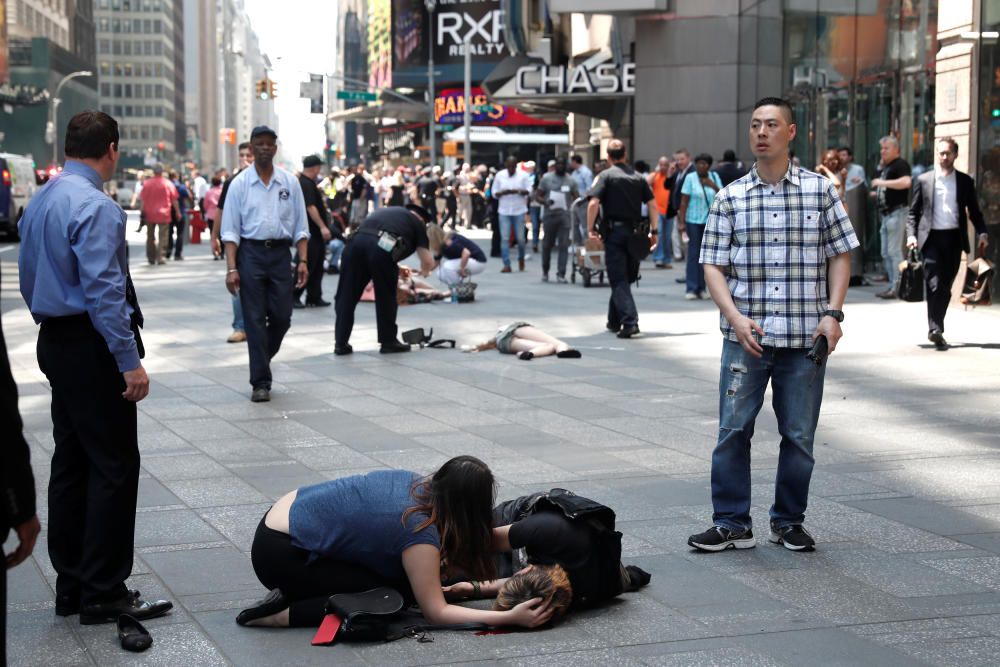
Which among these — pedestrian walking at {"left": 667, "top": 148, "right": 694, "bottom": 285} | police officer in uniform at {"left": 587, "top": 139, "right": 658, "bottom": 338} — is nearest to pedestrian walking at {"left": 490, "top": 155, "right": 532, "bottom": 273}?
pedestrian walking at {"left": 667, "top": 148, "right": 694, "bottom": 285}

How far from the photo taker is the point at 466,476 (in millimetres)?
4832

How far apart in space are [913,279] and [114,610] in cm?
888

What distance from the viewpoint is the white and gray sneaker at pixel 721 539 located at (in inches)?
237

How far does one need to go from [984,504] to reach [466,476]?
123 inches

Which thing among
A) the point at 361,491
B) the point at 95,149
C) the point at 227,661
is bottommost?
the point at 227,661

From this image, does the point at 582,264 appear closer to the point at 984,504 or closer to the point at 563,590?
the point at 984,504

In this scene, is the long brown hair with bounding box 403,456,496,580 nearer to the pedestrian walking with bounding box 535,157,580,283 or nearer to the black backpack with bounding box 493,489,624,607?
the black backpack with bounding box 493,489,624,607

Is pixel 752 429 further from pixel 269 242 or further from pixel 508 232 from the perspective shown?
pixel 508 232

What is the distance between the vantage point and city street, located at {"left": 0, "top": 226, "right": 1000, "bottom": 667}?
16.0ft

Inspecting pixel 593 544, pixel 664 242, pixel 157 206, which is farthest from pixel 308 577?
pixel 157 206

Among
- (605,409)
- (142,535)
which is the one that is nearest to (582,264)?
(605,409)

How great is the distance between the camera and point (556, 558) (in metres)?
5.14

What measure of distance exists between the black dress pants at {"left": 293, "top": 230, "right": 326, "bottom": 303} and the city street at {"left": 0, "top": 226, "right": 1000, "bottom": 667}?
158 centimetres

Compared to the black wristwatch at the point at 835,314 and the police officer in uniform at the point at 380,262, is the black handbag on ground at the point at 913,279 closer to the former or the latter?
the police officer in uniform at the point at 380,262
